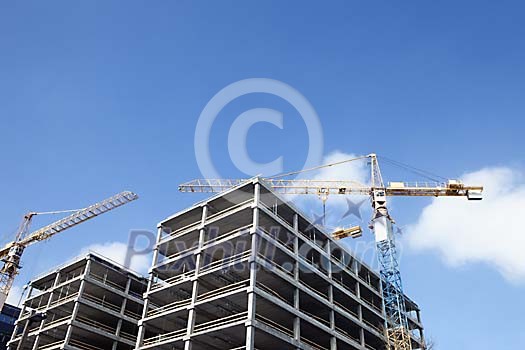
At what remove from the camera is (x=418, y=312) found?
191 feet

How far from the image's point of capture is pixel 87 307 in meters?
44.9

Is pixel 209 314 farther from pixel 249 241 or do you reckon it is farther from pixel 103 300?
pixel 103 300

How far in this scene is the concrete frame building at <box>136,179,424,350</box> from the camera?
Answer: 33.7m

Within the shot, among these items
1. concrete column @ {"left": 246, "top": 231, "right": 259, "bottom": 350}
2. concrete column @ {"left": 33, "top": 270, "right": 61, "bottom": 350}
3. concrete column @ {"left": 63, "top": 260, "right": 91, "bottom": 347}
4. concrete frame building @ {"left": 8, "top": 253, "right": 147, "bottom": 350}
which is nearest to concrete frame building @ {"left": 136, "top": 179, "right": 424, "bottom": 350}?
concrete column @ {"left": 246, "top": 231, "right": 259, "bottom": 350}

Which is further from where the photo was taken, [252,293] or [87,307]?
[87,307]

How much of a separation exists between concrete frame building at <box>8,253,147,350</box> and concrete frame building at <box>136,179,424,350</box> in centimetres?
431

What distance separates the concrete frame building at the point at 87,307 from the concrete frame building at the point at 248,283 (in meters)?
4.31

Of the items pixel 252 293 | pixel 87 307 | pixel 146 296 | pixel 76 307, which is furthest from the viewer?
pixel 87 307

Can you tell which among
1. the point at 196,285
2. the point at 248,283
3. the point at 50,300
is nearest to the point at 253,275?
the point at 248,283

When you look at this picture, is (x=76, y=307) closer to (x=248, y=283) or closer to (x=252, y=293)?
(x=248, y=283)

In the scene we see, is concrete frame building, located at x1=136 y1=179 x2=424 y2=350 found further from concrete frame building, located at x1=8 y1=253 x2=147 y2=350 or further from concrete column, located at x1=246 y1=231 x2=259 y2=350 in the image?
concrete frame building, located at x1=8 y1=253 x2=147 y2=350

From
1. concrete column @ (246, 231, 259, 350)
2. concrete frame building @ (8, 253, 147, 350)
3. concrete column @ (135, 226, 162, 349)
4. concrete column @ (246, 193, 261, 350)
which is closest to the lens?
concrete column @ (246, 231, 259, 350)

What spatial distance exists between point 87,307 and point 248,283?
19048 mm

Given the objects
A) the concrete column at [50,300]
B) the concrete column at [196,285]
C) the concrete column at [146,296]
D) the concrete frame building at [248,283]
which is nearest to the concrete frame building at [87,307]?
the concrete column at [50,300]
